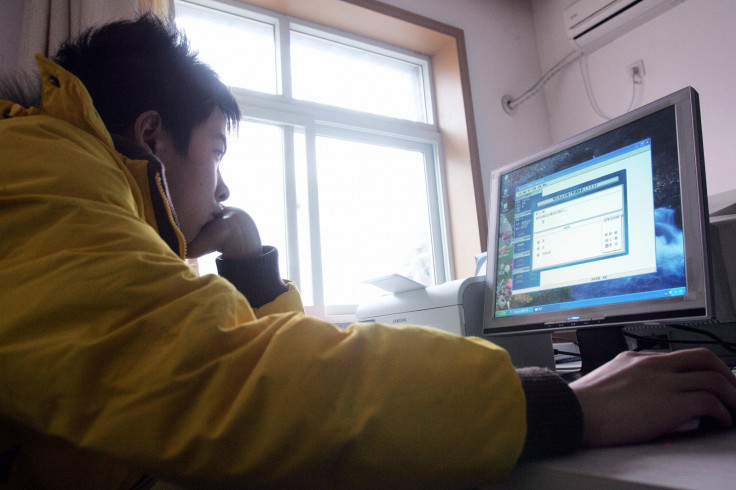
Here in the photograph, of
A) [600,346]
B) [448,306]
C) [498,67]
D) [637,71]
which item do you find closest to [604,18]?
[637,71]

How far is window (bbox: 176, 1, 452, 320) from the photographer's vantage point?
2377mm

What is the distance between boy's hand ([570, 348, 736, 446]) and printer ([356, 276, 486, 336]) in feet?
2.01

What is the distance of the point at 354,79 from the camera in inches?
111

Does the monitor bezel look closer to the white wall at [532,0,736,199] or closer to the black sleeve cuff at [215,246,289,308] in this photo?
the black sleeve cuff at [215,246,289,308]

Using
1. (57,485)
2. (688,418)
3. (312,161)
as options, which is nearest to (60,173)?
(57,485)

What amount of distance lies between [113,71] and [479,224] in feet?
6.83

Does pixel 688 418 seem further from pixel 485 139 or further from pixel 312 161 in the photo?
pixel 485 139

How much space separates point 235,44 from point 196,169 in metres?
1.85

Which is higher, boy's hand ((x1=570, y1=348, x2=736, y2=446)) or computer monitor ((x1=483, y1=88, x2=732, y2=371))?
computer monitor ((x1=483, y1=88, x2=732, y2=371))

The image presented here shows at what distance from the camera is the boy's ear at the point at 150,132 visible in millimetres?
843

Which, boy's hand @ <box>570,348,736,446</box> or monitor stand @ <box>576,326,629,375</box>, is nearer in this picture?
boy's hand @ <box>570,348,736,446</box>

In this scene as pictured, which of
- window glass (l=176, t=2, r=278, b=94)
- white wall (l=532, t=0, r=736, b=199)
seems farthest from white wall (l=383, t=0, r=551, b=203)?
window glass (l=176, t=2, r=278, b=94)

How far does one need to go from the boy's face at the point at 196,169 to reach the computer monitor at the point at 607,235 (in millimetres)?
591

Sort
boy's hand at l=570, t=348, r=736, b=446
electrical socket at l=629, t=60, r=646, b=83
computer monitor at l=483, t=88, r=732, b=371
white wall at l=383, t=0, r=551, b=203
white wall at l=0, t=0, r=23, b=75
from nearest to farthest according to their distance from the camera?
1. boy's hand at l=570, t=348, r=736, b=446
2. computer monitor at l=483, t=88, r=732, b=371
3. white wall at l=0, t=0, r=23, b=75
4. electrical socket at l=629, t=60, r=646, b=83
5. white wall at l=383, t=0, r=551, b=203
